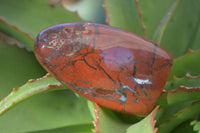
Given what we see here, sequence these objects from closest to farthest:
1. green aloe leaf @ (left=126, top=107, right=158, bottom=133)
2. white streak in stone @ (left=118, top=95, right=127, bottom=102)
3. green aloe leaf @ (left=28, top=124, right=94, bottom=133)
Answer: green aloe leaf @ (left=126, top=107, right=158, bottom=133) → white streak in stone @ (left=118, top=95, right=127, bottom=102) → green aloe leaf @ (left=28, top=124, right=94, bottom=133)

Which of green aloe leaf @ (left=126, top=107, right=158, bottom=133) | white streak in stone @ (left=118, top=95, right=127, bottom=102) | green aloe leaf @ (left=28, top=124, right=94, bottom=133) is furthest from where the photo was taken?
green aloe leaf @ (left=28, top=124, right=94, bottom=133)

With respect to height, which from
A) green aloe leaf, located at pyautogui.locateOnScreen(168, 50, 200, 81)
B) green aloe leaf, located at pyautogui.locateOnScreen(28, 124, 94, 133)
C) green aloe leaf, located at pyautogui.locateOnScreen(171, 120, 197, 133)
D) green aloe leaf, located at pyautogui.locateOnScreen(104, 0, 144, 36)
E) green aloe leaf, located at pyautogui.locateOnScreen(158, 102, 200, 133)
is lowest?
green aloe leaf, located at pyautogui.locateOnScreen(28, 124, 94, 133)

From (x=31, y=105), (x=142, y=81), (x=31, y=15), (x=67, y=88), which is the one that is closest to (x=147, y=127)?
(x=142, y=81)

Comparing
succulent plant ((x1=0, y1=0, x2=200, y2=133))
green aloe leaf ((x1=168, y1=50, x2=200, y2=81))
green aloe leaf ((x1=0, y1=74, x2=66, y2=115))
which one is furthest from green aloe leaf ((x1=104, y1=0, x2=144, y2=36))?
green aloe leaf ((x1=0, y1=74, x2=66, y2=115))

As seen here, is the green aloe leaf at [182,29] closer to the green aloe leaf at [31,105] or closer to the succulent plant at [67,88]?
the succulent plant at [67,88]

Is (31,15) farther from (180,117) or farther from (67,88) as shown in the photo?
(180,117)

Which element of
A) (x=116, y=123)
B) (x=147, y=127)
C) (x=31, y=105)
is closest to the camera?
(x=147, y=127)

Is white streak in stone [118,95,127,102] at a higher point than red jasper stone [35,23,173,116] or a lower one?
lower

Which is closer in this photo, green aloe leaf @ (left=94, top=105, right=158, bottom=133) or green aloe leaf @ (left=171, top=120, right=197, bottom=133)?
green aloe leaf @ (left=94, top=105, right=158, bottom=133)

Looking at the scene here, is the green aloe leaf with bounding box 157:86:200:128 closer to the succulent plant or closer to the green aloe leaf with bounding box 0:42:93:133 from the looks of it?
the succulent plant
